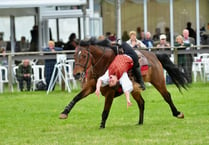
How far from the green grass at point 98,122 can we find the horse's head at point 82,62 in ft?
3.14

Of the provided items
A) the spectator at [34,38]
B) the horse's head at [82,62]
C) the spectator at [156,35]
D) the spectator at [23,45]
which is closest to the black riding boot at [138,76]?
the horse's head at [82,62]

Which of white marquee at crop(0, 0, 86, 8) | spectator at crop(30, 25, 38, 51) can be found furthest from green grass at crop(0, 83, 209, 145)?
spectator at crop(30, 25, 38, 51)

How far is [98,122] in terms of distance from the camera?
14750 millimetres

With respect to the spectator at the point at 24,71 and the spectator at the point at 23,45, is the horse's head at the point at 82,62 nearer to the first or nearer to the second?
the spectator at the point at 24,71

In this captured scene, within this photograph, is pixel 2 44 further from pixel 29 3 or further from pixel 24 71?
pixel 24 71

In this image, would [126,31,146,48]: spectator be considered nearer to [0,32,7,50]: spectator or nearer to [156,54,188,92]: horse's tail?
[156,54,188,92]: horse's tail

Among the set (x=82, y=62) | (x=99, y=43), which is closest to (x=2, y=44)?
(x=99, y=43)

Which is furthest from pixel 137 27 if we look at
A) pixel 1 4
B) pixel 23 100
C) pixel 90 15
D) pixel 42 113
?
pixel 42 113

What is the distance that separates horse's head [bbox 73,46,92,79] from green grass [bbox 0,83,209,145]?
37.7 inches

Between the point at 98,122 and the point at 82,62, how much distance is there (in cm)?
204

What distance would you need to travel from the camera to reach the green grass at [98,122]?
1192cm

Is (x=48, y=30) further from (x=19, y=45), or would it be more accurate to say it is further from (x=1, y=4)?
(x=1, y=4)

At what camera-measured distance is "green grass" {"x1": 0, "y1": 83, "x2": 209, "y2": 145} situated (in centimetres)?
1192

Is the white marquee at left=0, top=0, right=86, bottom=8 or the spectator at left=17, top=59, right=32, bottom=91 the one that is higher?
the white marquee at left=0, top=0, right=86, bottom=8
